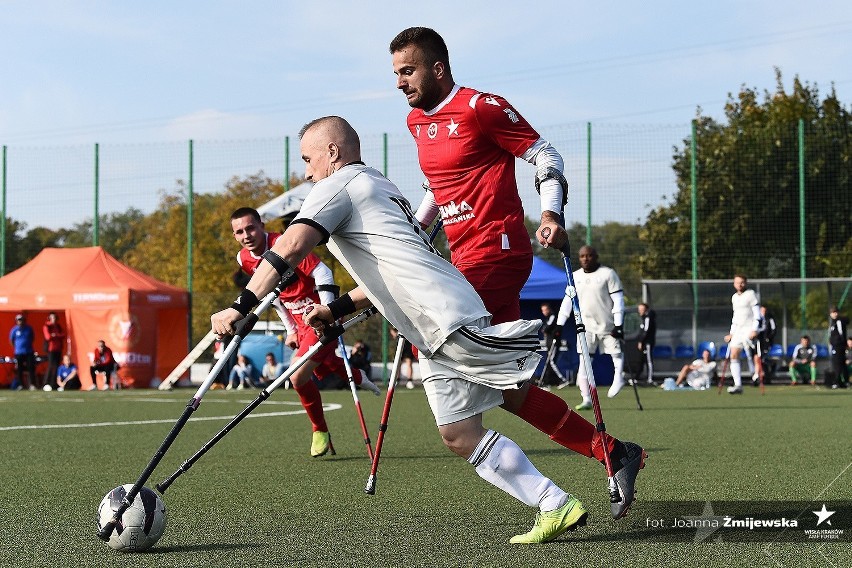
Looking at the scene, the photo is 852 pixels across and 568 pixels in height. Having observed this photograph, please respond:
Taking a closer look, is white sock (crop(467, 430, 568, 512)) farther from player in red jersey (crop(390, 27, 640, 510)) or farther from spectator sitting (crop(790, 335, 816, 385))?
spectator sitting (crop(790, 335, 816, 385))

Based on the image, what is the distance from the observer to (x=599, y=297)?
636 inches

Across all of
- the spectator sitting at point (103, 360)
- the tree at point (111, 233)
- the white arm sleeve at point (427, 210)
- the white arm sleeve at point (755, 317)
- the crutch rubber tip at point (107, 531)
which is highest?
the tree at point (111, 233)

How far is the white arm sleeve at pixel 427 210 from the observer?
20.9ft

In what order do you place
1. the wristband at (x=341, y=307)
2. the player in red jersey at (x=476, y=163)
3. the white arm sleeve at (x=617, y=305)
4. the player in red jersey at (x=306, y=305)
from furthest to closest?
the white arm sleeve at (x=617, y=305) → the player in red jersey at (x=306, y=305) → the player in red jersey at (x=476, y=163) → the wristband at (x=341, y=307)

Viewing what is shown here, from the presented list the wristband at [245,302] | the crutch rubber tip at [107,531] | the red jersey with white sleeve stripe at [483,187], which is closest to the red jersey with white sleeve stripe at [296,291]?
the red jersey with white sleeve stripe at [483,187]

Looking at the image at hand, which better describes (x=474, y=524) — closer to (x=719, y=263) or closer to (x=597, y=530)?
(x=597, y=530)

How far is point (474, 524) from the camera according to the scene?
5258mm

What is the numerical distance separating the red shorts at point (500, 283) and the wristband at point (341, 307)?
2.01ft

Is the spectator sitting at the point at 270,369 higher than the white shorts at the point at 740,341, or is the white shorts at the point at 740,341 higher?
the white shorts at the point at 740,341

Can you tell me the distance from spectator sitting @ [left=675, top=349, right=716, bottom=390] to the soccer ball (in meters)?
21.0

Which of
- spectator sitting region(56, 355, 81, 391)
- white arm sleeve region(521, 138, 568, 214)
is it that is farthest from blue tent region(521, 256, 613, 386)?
white arm sleeve region(521, 138, 568, 214)

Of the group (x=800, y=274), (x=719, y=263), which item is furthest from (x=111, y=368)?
(x=800, y=274)

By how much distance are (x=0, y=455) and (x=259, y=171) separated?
74.2 feet

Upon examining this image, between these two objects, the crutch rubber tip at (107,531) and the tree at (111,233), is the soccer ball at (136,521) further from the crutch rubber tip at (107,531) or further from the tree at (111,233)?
the tree at (111,233)
